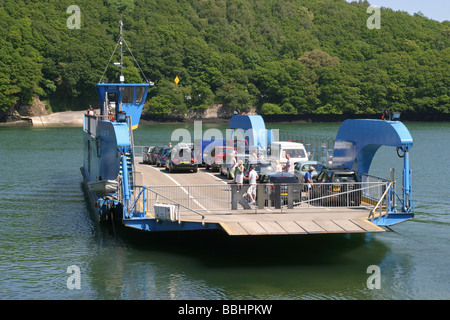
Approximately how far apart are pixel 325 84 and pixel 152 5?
206 feet

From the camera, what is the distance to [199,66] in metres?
160

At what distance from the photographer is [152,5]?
192 m

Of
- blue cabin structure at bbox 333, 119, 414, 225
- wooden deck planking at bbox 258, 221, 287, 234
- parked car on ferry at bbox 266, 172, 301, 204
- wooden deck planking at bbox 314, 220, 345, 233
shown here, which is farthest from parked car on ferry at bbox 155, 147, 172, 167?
wooden deck planking at bbox 314, 220, 345, 233

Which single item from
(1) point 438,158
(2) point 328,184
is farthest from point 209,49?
(2) point 328,184

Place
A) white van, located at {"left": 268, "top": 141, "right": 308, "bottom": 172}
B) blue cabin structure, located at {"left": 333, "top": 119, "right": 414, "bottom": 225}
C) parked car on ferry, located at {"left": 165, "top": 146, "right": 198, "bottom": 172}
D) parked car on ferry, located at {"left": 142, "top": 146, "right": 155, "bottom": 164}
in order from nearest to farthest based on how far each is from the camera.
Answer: blue cabin structure, located at {"left": 333, "top": 119, "right": 414, "bottom": 225} < white van, located at {"left": 268, "top": 141, "right": 308, "bottom": 172} < parked car on ferry, located at {"left": 165, "top": 146, "right": 198, "bottom": 172} < parked car on ferry, located at {"left": 142, "top": 146, "right": 155, "bottom": 164}

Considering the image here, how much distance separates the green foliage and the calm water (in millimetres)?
107312

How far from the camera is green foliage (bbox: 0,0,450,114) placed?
14400 cm

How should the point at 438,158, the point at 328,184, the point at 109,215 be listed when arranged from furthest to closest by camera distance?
the point at 438,158
the point at 109,215
the point at 328,184

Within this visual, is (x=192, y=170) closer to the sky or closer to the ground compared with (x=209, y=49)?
closer to the ground

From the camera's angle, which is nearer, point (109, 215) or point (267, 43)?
point (109, 215)

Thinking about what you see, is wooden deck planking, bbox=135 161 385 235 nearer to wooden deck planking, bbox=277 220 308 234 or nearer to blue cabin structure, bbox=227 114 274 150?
wooden deck planking, bbox=277 220 308 234

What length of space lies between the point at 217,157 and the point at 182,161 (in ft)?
7.28
